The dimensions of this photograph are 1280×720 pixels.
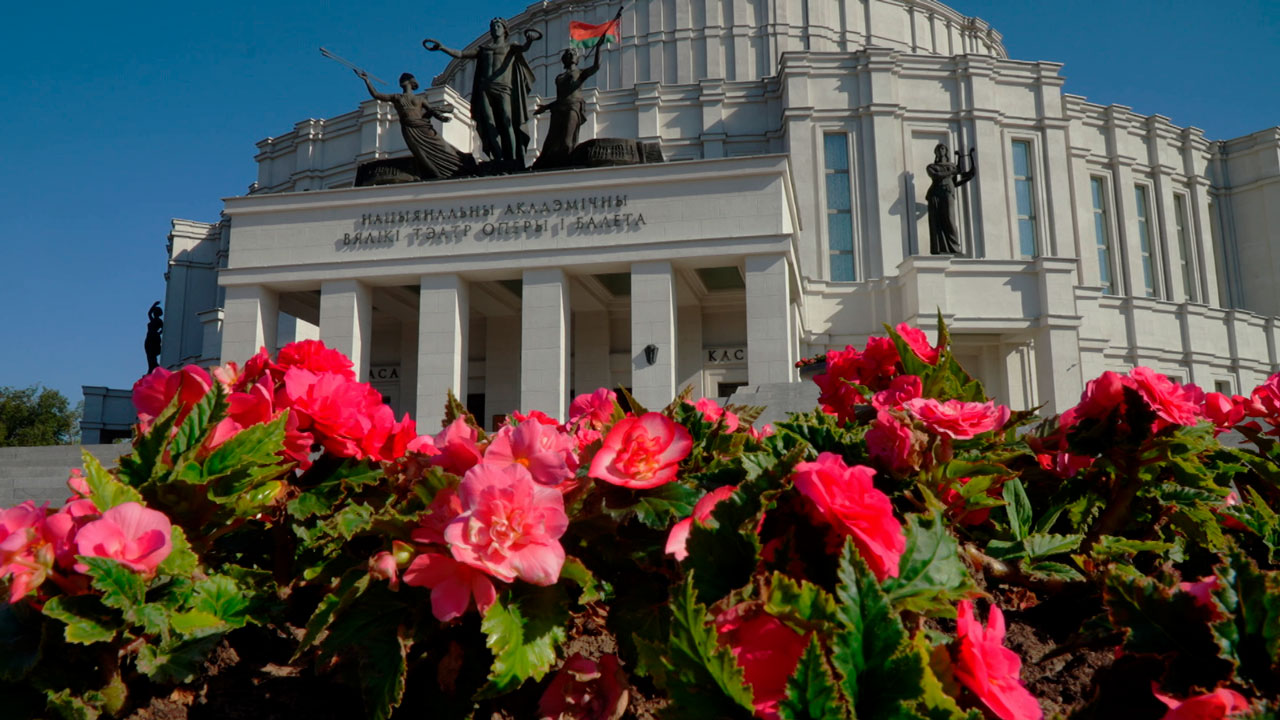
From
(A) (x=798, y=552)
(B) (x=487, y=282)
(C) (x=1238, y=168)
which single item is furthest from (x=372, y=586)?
(C) (x=1238, y=168)

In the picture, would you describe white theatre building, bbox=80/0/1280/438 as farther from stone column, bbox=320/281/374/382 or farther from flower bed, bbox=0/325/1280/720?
flower bed, bbox=0/325/1280/720

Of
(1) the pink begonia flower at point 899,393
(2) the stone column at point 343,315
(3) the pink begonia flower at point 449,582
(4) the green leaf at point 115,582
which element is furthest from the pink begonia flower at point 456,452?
(2) the stone column at point 343,315

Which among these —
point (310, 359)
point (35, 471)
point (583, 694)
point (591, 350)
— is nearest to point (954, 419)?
point (583, 694)

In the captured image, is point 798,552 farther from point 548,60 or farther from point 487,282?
point 548,60

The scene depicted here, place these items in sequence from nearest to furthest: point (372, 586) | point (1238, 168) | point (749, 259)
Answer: point (372, 586)
point (749, 259)
point (1238, 168)

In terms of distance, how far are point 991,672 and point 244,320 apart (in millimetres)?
21733

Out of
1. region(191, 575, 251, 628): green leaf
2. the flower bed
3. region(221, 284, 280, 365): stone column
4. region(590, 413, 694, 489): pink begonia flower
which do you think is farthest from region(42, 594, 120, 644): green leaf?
region(221, 284, 280, 365): stone column

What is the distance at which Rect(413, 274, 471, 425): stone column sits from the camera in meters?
19.6

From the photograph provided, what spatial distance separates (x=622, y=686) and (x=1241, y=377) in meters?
39.1

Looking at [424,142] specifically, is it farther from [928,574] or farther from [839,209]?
[928,574]

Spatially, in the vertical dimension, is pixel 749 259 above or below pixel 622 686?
above

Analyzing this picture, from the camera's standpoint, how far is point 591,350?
2484 centimetres

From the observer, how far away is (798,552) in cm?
140

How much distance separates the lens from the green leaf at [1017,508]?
2021mm
